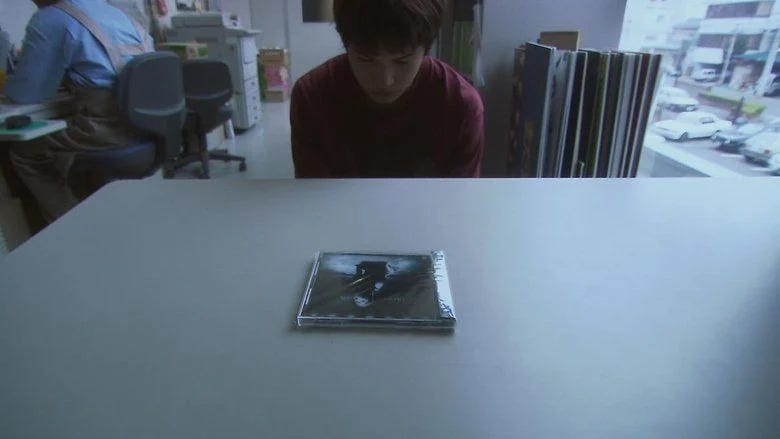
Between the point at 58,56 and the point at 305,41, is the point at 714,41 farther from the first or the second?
the point at 305,41

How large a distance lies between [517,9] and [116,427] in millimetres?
1705

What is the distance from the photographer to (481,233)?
0.60 meters

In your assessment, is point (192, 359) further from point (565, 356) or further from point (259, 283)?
point (565, 356)

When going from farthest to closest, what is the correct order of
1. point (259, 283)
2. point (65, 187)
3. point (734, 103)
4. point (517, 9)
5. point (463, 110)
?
point (65, 187) < point (517, 9) < point (734, 103) < point (463, 110) < point (259, 283)

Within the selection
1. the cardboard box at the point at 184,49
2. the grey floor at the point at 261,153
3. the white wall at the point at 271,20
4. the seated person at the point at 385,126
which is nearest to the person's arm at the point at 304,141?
the seated person at the point at 385,126

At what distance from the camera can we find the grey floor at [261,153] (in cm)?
305

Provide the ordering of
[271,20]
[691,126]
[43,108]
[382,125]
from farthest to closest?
[271,20] → [43,108] → [691,126] → [382,125]

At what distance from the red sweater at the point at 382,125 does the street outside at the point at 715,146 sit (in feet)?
2.46

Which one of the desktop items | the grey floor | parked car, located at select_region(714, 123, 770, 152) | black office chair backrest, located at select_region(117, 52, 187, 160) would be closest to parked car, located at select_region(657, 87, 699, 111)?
parked car, located at select_region(714, 123, 770, 152)

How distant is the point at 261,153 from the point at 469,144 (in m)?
2.73

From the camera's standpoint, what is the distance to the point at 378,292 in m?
0.47

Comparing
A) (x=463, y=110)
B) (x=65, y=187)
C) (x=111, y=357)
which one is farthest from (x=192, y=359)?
(x=65, y=187)

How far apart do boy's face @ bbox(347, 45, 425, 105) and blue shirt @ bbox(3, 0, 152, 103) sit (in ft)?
4.61

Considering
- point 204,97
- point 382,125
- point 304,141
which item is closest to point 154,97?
point 204,97
